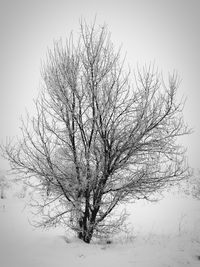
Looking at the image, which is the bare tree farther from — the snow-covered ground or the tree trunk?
the snow-covered ground

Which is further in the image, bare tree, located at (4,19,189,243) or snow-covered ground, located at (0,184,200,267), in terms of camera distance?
bare tree, located at (4,19,189,243)

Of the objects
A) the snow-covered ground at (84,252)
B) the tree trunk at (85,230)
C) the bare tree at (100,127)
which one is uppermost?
the bare tree at (100,127)

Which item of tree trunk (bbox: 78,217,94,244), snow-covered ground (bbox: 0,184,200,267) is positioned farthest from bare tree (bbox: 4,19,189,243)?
snow-covered ground (bbox: 0,184,200,267)

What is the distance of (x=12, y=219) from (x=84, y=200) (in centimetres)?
522

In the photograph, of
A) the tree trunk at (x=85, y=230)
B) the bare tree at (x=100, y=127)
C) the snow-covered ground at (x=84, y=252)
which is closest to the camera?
the snow-covered ground at (x=84, y=252)

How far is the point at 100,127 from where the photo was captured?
219 inches

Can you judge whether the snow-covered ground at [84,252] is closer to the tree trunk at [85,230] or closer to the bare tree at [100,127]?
the tree trunk at [85,230]

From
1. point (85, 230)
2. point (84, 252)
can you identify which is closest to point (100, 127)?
point (85, 230)

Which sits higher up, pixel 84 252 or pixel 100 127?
pixel 100 127

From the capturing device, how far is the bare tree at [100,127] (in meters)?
5.48

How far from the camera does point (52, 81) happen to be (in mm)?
5887

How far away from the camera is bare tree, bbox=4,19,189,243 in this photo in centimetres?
548

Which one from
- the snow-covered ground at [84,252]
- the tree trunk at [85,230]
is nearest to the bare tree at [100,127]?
the tree trunk at [85,230]

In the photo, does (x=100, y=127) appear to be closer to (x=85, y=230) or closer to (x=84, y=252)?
(x=85, y=230)
